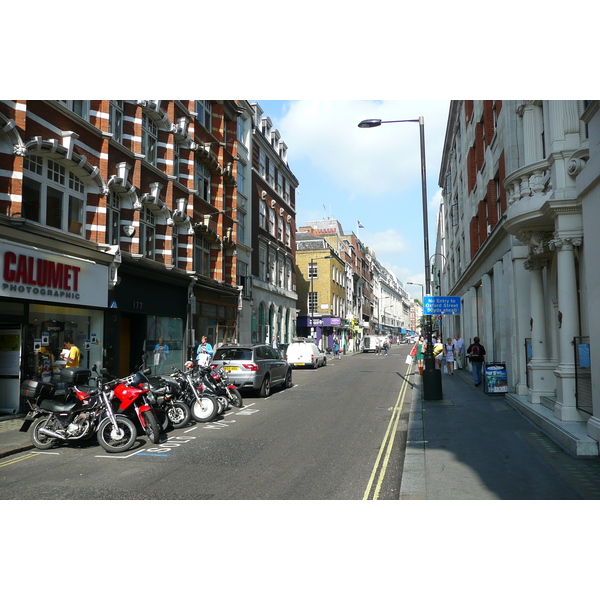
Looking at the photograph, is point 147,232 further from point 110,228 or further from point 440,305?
point 440,305

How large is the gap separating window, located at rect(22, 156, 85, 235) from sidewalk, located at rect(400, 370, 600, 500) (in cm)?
1118

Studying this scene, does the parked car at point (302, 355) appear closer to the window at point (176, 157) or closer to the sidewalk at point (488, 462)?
the window at point (176, 157)

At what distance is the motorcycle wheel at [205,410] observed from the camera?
1201 cm

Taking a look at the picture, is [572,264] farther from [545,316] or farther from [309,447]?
[309,447]

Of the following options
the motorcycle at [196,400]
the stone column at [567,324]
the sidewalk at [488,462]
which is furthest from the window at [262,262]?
the stone column at [567,324]

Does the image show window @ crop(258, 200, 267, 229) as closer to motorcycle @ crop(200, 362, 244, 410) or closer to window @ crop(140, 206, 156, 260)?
window @ crop(140, 206, 156, 260)

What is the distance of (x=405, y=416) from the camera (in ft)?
41.3

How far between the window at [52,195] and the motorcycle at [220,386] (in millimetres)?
6198

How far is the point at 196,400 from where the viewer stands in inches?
478

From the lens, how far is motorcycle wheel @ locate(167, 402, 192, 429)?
11.3 m

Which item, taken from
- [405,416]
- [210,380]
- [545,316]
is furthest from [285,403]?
[545,316]

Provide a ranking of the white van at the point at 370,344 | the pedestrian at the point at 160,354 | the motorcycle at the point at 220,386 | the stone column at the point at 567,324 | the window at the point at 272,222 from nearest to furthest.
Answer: the stone column at the point at 567,324 < the motorcycle at the point at 220,386 < the pedestrian at the point at 160,354 < the window at the point at 272,222 < the white van at the point at 370,344

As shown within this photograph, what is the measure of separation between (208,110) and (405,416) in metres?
21.1

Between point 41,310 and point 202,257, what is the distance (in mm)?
13510
